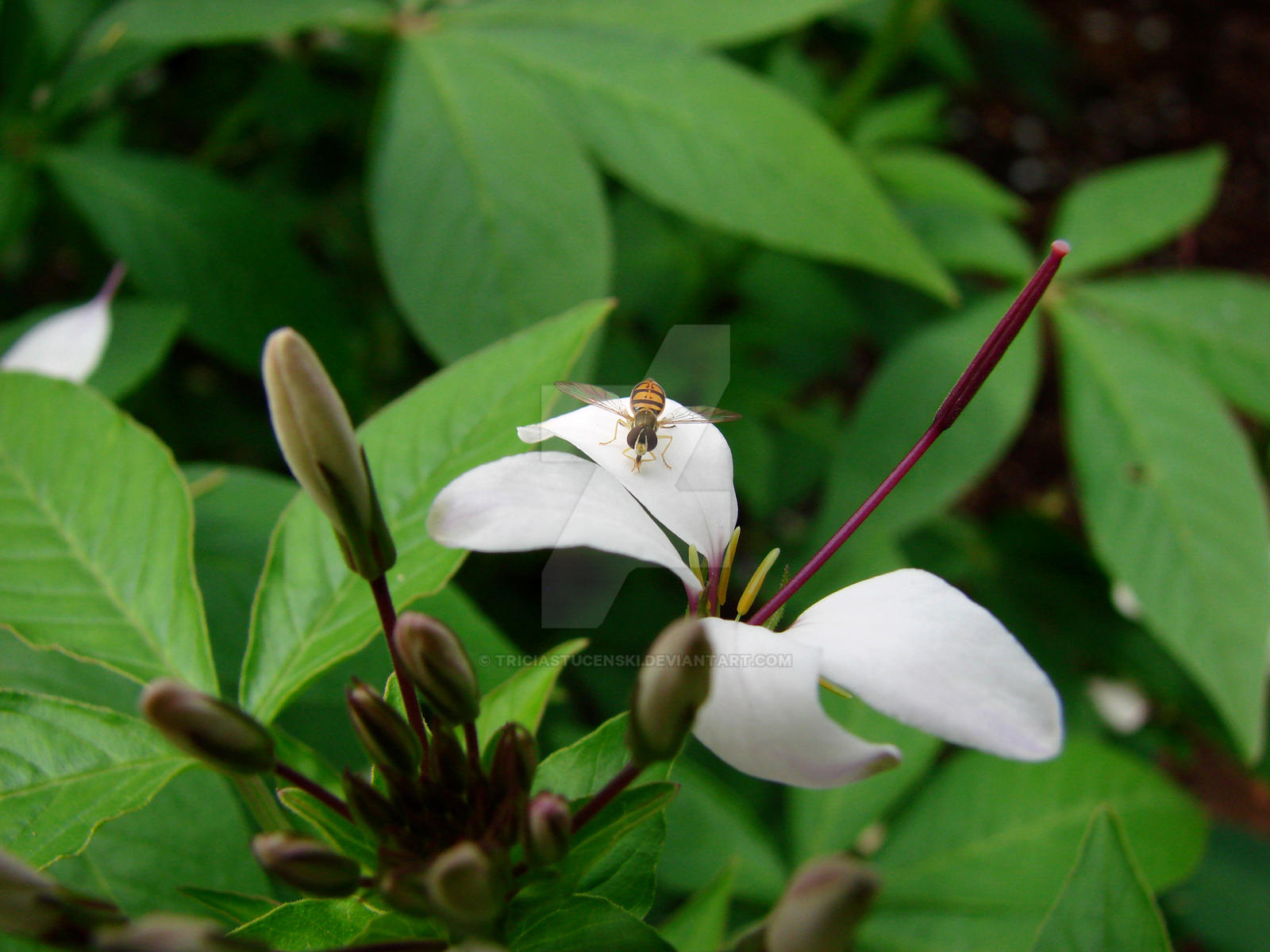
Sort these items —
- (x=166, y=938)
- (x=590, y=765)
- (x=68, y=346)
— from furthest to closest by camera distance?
(x=68, y=346)
(x=590, y=765)
(x=166, y=938)

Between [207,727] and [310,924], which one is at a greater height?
[207,727]

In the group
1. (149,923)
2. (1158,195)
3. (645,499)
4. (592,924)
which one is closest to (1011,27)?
(1158,195)

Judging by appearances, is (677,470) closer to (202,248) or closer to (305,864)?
(305,864)

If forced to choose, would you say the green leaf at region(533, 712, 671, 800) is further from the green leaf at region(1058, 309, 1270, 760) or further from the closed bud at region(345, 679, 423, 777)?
the green leaf at region(1058, 309, 1270, 760)

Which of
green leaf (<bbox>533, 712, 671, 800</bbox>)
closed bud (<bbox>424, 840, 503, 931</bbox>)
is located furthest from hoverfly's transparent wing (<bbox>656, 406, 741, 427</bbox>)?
closed bud (<bbox>424, 840, 503, 931</bbox>)

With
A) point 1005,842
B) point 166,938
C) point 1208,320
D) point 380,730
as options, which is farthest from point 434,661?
point 1208,320

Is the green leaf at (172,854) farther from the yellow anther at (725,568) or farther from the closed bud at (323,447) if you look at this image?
the yellow anther at (725,568)

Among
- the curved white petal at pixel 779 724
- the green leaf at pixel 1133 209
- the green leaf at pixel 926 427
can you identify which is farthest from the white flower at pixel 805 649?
the green leaf at pixel 1133 209
